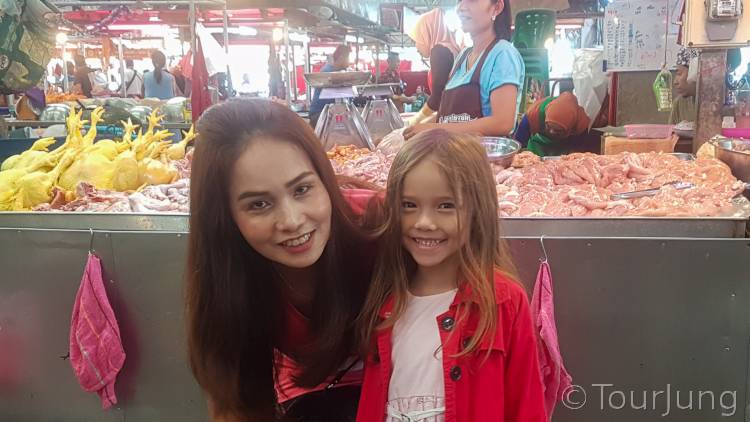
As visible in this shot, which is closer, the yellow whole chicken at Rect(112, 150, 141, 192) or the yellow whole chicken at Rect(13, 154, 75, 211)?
the yellow whole chicken at Rect(13, 154, 75, 211)

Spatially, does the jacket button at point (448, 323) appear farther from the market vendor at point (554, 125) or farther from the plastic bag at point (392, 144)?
the market vendor at point (554, 125)

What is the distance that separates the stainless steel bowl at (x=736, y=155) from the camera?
107 inches

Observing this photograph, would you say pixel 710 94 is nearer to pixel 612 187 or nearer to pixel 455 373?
pixel 612 187

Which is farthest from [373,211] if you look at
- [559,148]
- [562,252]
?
[559,148]

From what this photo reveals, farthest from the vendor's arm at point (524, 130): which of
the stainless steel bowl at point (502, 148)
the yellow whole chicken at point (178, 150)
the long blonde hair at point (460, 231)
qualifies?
the long blonde hair at point (460, 231)

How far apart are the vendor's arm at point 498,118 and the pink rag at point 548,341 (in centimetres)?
101

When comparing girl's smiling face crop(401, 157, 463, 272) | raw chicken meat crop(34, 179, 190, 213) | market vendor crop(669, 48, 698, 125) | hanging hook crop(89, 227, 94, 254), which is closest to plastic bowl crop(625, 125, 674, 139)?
market vendor crop(669, 48, 698, 125)

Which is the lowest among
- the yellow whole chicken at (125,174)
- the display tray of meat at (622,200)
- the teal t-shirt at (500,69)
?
the display tray of meat at (622,200)

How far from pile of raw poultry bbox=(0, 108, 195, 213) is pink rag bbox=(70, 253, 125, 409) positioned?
0.36 m

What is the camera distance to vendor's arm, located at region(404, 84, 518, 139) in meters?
2.96

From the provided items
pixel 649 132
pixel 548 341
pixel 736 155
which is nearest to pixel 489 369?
pixel 548 341

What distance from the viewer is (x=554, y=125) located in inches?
224

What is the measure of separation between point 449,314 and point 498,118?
1.69 metres

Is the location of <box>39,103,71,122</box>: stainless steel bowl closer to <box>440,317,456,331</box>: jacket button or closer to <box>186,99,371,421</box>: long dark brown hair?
<box>186,99,371,421</box>: long dark brown hair
